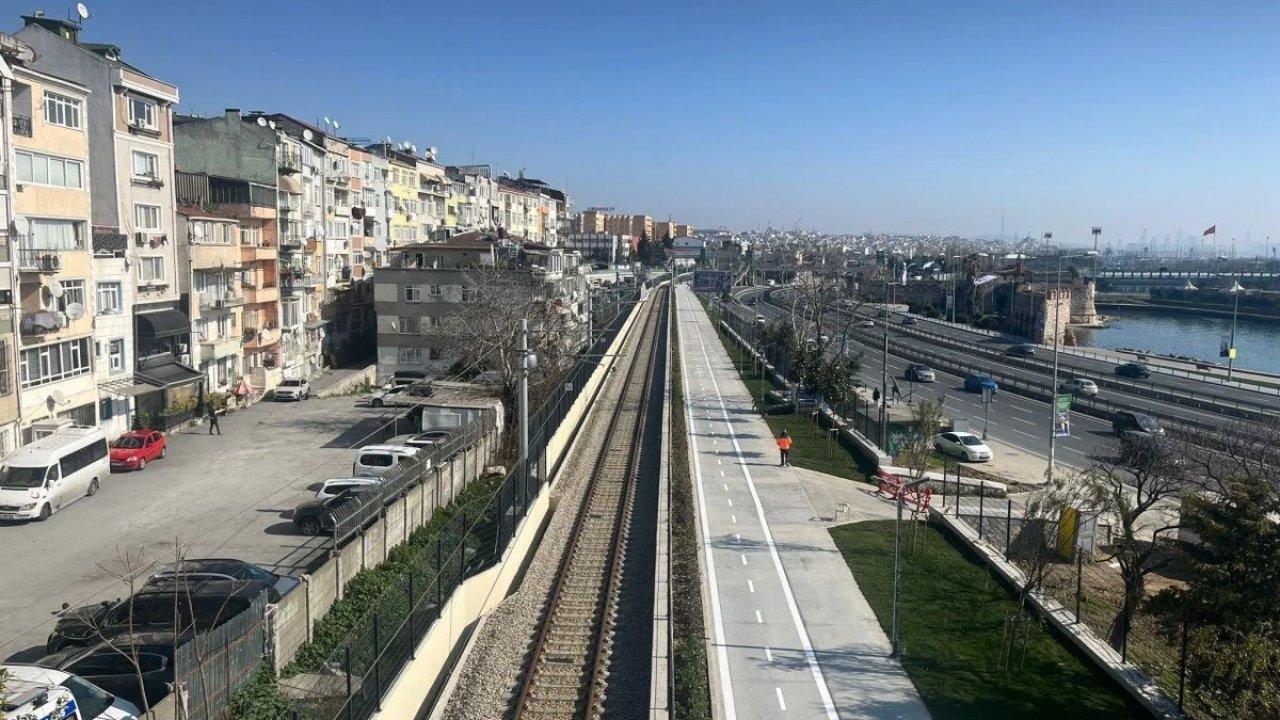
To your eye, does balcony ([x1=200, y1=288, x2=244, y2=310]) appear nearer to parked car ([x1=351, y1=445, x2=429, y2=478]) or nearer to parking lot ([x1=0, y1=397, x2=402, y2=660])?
parking lot ([x1=0, y1=397, x2=402, y2=660])

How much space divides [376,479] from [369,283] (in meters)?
33.6

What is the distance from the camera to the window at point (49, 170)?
22.0 m

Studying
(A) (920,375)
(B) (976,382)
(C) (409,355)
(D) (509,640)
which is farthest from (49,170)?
(A) (920,375)

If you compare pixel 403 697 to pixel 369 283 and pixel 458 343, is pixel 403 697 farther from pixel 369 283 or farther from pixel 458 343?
pixel 369 283

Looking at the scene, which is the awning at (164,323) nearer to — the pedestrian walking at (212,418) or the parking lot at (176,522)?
the pedestrian walking at (212,418)

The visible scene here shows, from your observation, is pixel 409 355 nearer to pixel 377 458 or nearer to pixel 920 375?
pixel 377 458

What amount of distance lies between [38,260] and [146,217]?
706cm

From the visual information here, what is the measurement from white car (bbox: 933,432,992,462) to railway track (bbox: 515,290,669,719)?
9464 millimetres

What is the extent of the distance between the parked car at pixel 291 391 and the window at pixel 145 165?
9498 millimetres

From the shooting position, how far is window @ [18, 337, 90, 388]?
854 inches

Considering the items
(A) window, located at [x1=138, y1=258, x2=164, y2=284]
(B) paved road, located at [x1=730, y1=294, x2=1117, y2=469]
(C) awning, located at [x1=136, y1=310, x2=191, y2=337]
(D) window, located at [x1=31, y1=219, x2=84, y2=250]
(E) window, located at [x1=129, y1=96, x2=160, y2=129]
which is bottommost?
(B) paved road, located at [x1=730, y1=294, x2=1117, y2=469]

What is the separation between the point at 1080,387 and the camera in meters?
40.6

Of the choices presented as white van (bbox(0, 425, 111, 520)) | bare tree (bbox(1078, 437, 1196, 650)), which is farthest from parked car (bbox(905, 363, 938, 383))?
white van (bbox(0, 425, 111, 520))

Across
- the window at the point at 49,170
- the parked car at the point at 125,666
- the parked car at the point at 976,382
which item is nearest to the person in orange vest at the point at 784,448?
the parked car at the point at 125,666
